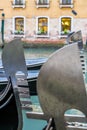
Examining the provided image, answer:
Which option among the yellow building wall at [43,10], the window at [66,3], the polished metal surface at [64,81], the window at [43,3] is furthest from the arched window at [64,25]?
the polished metal surface at [64,81]

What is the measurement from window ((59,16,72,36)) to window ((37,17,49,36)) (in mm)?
309

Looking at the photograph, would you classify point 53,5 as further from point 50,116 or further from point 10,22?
point 50,116

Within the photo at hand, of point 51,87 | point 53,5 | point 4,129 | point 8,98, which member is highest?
point 53,5

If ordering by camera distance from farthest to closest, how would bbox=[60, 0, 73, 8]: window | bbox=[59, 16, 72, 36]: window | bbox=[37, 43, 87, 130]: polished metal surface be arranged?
bbox=[59, 16, 72, 36]: window
bbox=[60, 0, 73, 8]: window
bbox=[37, 43, 87, 130]: polished metal surface

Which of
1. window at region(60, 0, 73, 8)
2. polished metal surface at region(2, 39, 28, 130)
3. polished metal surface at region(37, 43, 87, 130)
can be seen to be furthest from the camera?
window at region(60, 0, 73, 8)

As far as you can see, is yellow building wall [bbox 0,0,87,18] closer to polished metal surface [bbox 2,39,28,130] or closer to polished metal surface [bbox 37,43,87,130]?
polished metal surface [bbox 2,39,28,130]

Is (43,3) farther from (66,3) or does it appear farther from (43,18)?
(66,3)

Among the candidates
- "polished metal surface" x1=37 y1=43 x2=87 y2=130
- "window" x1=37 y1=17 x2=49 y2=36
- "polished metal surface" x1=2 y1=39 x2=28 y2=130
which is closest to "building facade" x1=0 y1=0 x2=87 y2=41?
"window" x1=37 y1=17 x2=49 y2=36

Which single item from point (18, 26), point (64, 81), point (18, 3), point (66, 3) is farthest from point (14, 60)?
point (18, 26)

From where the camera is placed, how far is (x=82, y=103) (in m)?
1.10

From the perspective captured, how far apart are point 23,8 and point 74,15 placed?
105 centimetres

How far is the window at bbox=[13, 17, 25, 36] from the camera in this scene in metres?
8.25

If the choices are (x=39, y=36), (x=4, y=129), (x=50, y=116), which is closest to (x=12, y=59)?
(x=4, y=129)

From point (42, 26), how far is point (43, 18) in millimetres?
164
